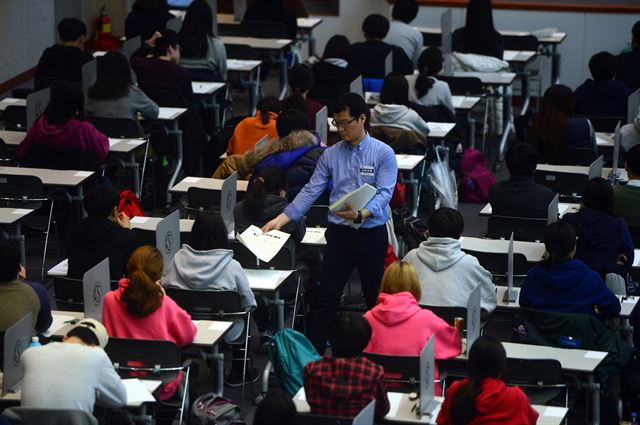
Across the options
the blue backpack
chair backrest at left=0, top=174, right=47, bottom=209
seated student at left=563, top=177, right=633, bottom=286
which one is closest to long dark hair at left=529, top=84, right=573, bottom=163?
seated student at left=563, top=177, right=633, bottom=286

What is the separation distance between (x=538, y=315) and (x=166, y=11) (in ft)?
23.6

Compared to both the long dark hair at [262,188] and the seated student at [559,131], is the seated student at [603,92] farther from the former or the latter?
the long dark hair at [262,188]

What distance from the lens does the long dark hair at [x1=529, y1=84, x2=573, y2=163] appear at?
9609mm

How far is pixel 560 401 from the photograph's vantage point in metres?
7.00

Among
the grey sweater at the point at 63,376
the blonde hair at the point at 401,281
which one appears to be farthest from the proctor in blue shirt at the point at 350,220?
the grey sweater at the point at 63,376

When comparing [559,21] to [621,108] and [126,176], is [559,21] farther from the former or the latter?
[126,176]

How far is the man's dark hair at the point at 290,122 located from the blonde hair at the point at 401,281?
275 cm

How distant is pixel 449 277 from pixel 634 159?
1.87 meters

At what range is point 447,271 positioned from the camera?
6953 mm

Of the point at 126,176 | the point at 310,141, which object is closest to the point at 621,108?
the point at 310,141

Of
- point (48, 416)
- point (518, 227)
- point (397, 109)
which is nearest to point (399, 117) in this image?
point (397, 109)

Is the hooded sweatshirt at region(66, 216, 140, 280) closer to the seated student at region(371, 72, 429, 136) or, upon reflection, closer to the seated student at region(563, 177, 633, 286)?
the seated student at region(563, 177, 633, 286)

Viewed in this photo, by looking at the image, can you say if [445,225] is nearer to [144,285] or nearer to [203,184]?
[144,285]

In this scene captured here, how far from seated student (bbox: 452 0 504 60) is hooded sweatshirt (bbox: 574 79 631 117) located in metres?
1.91
